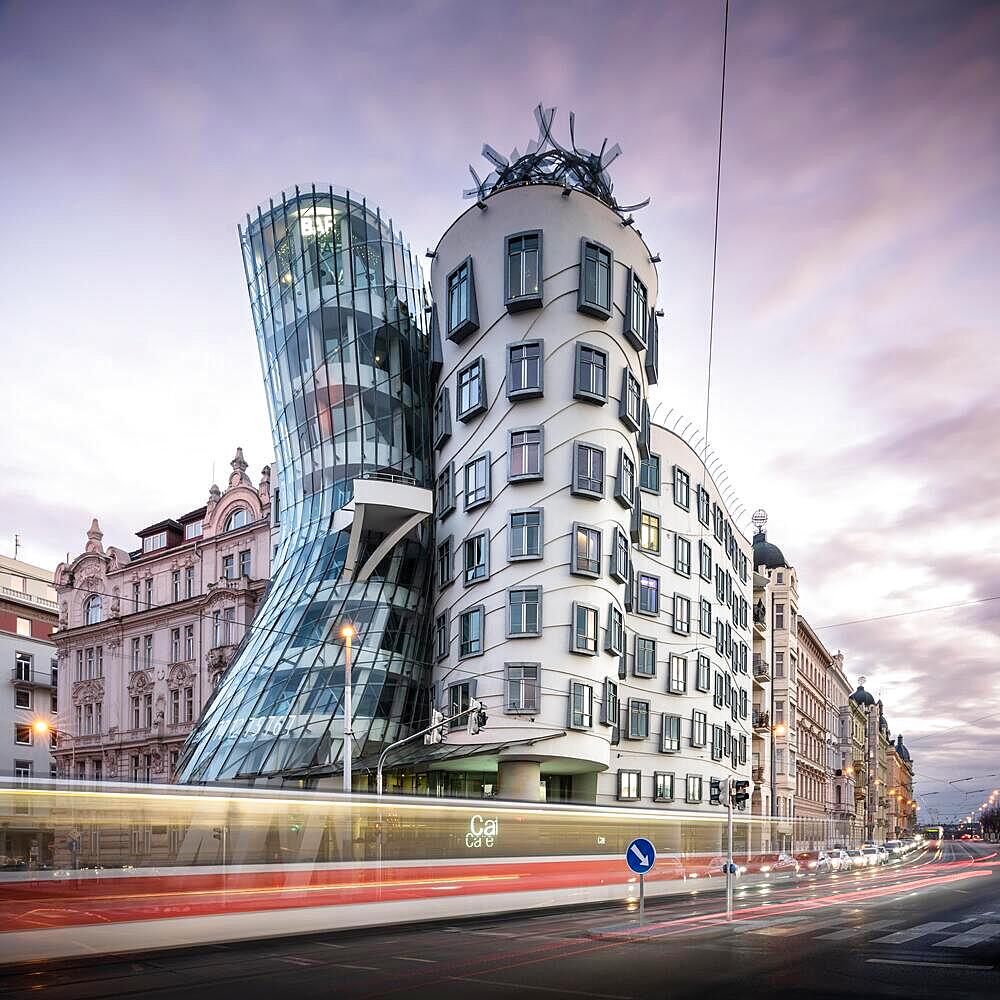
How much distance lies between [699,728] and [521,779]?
18.1 metres

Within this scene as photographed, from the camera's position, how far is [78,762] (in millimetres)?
80062

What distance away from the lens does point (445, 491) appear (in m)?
52.2

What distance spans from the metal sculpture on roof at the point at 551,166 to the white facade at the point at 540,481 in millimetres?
2221

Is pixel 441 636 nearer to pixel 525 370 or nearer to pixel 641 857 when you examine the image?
pixel 525 370

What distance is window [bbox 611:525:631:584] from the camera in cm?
4740

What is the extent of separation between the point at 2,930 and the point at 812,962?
13.2 m

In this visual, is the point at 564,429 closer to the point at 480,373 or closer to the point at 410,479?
the point at 480,373

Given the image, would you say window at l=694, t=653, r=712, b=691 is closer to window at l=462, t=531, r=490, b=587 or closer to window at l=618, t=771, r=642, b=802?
window at l=618, t=771, r=642, b=802

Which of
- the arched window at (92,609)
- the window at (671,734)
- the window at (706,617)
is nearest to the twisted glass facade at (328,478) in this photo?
the window at (671,734)

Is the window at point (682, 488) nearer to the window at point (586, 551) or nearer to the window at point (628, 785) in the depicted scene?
the window at point (586, 551)

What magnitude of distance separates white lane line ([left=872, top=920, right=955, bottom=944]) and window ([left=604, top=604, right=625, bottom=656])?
73.7ft

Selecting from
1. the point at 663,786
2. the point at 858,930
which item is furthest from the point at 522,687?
the point at 858,930

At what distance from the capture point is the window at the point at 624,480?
4788 cm

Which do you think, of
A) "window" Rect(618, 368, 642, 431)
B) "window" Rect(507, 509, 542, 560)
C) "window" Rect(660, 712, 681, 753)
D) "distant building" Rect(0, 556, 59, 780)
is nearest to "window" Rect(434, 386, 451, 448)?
"window" Rect(507, 509, 542, 560)
